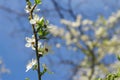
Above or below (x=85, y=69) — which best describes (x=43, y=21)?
above

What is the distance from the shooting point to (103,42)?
1384cm

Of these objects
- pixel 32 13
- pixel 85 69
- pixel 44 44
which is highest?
pixel 32 13

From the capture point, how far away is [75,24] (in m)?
15.9

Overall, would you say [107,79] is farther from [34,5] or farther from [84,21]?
[84,21]

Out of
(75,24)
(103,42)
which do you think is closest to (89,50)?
(103,42)

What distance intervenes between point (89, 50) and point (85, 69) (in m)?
1.31

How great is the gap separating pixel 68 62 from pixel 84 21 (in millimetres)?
4163

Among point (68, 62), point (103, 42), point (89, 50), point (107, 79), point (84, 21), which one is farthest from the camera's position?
point (84, 21)

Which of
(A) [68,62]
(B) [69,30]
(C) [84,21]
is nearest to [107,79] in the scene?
(A) [68,62]

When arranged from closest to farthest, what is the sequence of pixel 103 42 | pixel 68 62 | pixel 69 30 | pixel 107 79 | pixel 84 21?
1. pixel 107 79
2. pixel 68 62
3. pixel 103 42
4. pixel 69 30
5. pixel 84 21

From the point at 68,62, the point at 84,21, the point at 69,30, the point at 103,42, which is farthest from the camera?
the point at 84,21

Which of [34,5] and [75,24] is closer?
[34,5]

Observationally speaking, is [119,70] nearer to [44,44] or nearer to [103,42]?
[44,44]

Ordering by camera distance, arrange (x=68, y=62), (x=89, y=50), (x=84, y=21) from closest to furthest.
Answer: (x=89, y=50), (x=68, y=62), (x=84, y=21)
